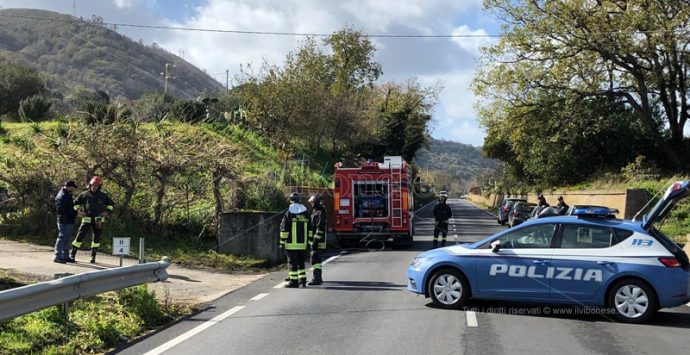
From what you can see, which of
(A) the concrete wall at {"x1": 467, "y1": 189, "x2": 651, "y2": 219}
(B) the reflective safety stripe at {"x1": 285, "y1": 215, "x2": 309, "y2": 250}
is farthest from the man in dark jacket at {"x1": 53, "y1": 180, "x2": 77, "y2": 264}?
(A) the concrete wall at {"x1": 467, "y1": 189, "x2": 651, "y2": 219}

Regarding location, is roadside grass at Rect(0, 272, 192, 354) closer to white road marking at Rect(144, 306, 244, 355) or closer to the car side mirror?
white road marking at Rect(144, 306, 244, 355)

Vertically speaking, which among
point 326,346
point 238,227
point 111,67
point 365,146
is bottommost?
point 326,346

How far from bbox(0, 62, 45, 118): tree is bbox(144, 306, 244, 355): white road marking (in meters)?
36.3

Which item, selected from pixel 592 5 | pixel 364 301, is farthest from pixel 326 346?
pixel 592 5

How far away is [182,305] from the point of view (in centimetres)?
1009

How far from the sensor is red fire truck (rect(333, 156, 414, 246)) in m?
20.4

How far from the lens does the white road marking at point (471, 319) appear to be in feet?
28.6

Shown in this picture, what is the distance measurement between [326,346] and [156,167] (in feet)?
34.3

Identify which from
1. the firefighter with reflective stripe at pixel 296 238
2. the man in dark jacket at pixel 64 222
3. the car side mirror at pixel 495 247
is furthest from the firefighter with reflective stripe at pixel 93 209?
the car side mirror at pixel 495 247

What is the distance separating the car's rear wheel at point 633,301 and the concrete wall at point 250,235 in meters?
9.03

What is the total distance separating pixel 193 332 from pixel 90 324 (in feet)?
3.97

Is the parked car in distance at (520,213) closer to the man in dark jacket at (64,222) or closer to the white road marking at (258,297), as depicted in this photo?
the white road marking at (258,297)

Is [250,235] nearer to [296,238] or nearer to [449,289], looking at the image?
[296,238]

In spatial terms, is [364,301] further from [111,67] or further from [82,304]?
[111,67]
